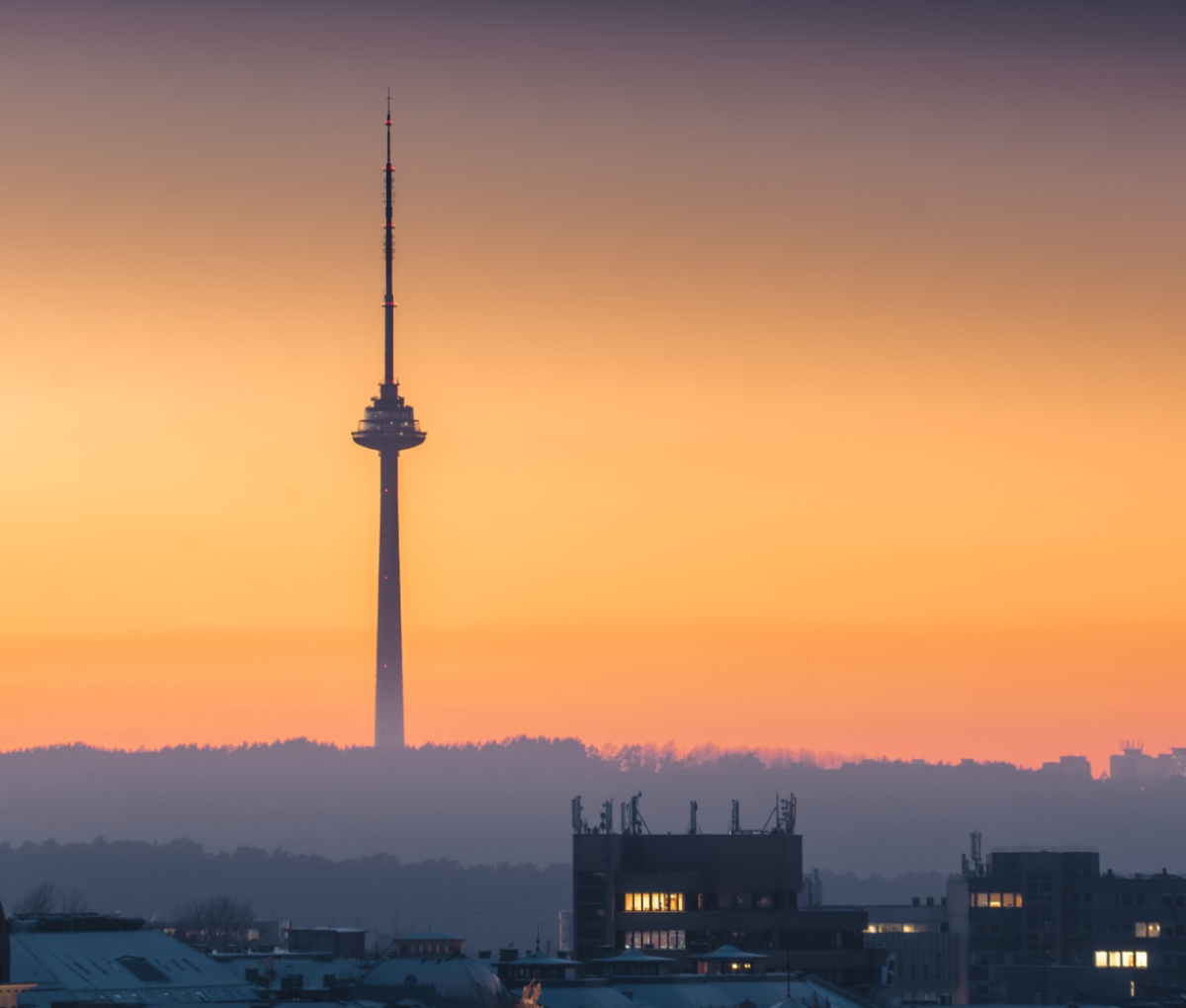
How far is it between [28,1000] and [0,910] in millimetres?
6775

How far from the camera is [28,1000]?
198750mm

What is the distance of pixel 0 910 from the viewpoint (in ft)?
648
